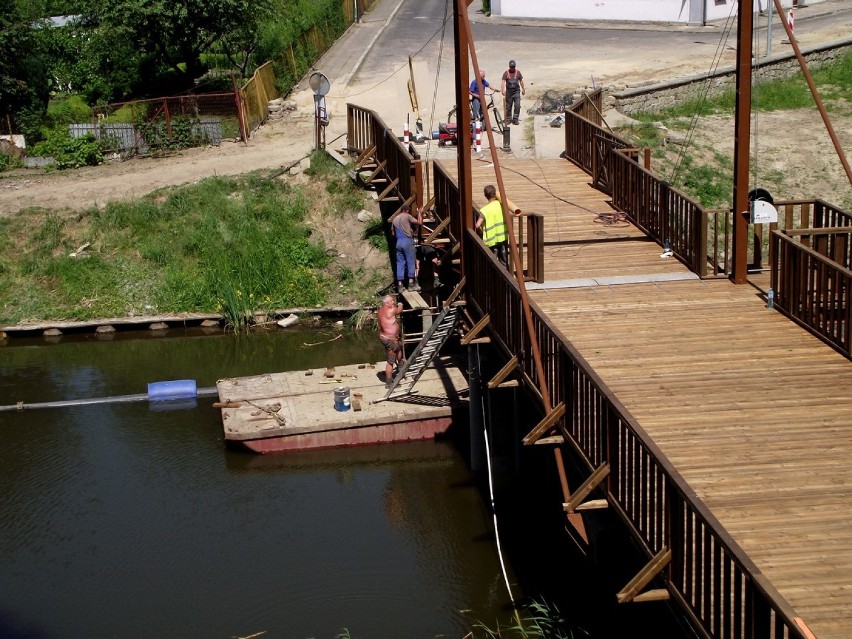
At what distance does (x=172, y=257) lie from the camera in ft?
88.1

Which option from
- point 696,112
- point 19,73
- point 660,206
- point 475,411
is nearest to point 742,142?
point 660,206

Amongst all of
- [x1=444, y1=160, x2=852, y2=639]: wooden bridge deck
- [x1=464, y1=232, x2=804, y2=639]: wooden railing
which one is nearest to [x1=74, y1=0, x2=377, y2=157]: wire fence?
[x1=444, y1=160, x2=852, y2=639]: wooden bridge deck

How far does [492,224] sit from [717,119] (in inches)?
640

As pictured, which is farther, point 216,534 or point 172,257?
point 172,257

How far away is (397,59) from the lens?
129 feet

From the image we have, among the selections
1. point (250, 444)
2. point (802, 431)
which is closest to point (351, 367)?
point (250, 444)

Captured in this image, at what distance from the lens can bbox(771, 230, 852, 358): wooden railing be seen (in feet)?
45.2

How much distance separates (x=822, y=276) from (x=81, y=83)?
33.6 m

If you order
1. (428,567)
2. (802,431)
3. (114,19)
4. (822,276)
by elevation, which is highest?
(114,19)

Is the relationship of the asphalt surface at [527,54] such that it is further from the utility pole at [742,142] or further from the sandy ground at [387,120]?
the utility pole at [742,142]

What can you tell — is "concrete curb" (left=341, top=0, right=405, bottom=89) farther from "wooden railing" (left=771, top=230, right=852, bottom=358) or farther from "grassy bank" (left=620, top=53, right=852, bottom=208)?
"wooden railing" (left=771, top=230, right=852, bottom=358)

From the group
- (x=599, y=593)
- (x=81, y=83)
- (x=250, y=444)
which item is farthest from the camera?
(x=81, y=83)

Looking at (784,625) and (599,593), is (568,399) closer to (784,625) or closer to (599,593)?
(599,593)

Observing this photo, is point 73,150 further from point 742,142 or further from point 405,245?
point 742,142
